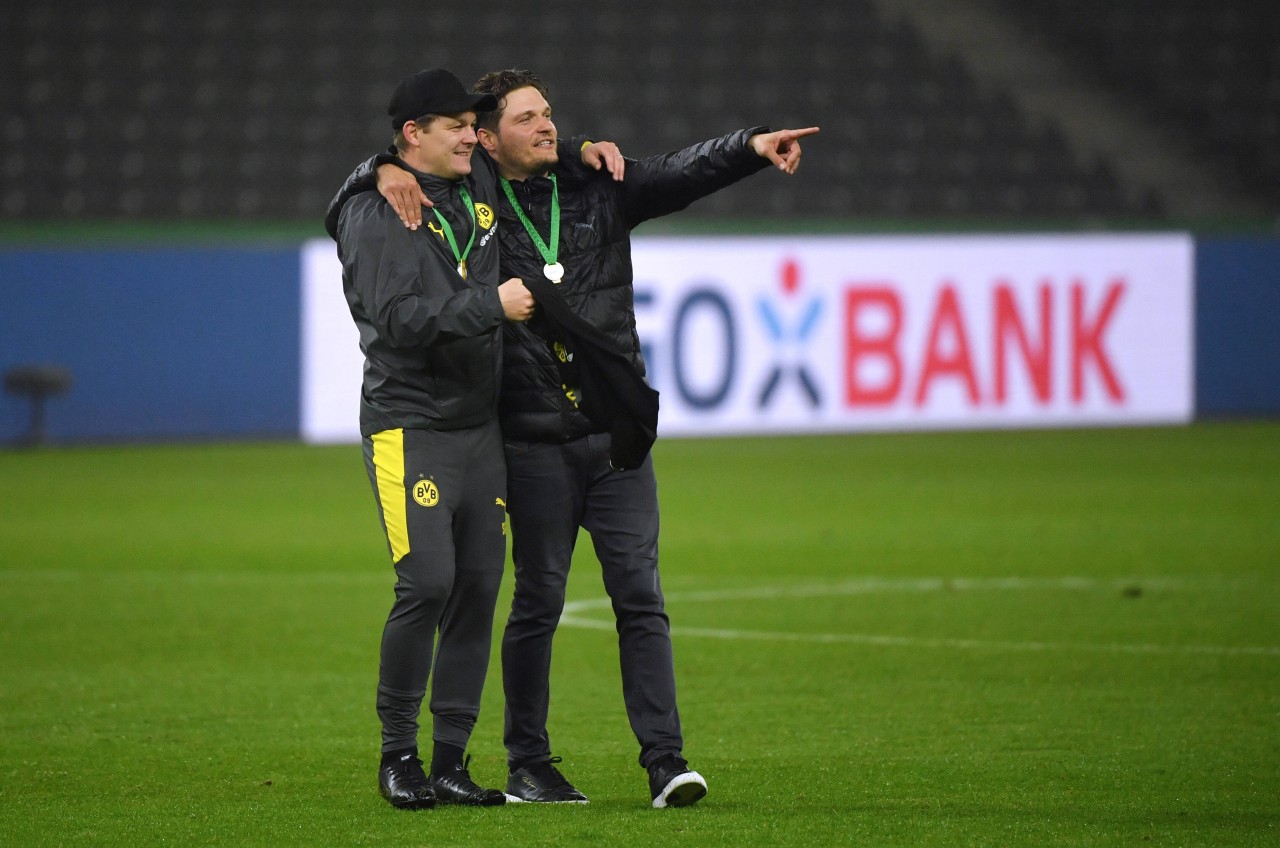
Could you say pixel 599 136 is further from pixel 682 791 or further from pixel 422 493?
pixel 682 791

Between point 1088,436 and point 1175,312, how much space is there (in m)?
1.85

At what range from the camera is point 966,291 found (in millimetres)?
19969

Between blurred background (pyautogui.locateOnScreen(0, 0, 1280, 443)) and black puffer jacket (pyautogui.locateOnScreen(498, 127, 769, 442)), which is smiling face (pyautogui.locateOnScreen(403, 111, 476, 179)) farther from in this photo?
blurred background (pyautogui.locateOnScreen(0, 0, 1280, 443))

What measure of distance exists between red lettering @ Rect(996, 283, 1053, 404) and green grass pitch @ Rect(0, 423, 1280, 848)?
4569 mm

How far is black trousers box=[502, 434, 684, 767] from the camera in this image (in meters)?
5.35

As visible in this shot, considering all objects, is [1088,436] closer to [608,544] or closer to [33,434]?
[33,434]

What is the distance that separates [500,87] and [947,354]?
1492 cm

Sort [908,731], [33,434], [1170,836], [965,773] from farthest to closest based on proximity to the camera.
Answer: [33,434], [908,731], [965,773], [1170,836]

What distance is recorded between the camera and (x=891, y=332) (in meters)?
19.7

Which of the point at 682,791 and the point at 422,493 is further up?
the point at 422,493

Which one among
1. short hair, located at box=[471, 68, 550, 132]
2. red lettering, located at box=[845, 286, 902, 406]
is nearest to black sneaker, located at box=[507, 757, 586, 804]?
short hair, located at box=[471, 68, 550, 132]

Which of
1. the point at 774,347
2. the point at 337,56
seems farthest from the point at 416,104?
the point at 337,56

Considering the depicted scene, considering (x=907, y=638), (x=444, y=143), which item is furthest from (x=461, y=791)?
(x=907, y=638)

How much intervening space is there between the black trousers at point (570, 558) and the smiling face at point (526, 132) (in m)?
0.72
